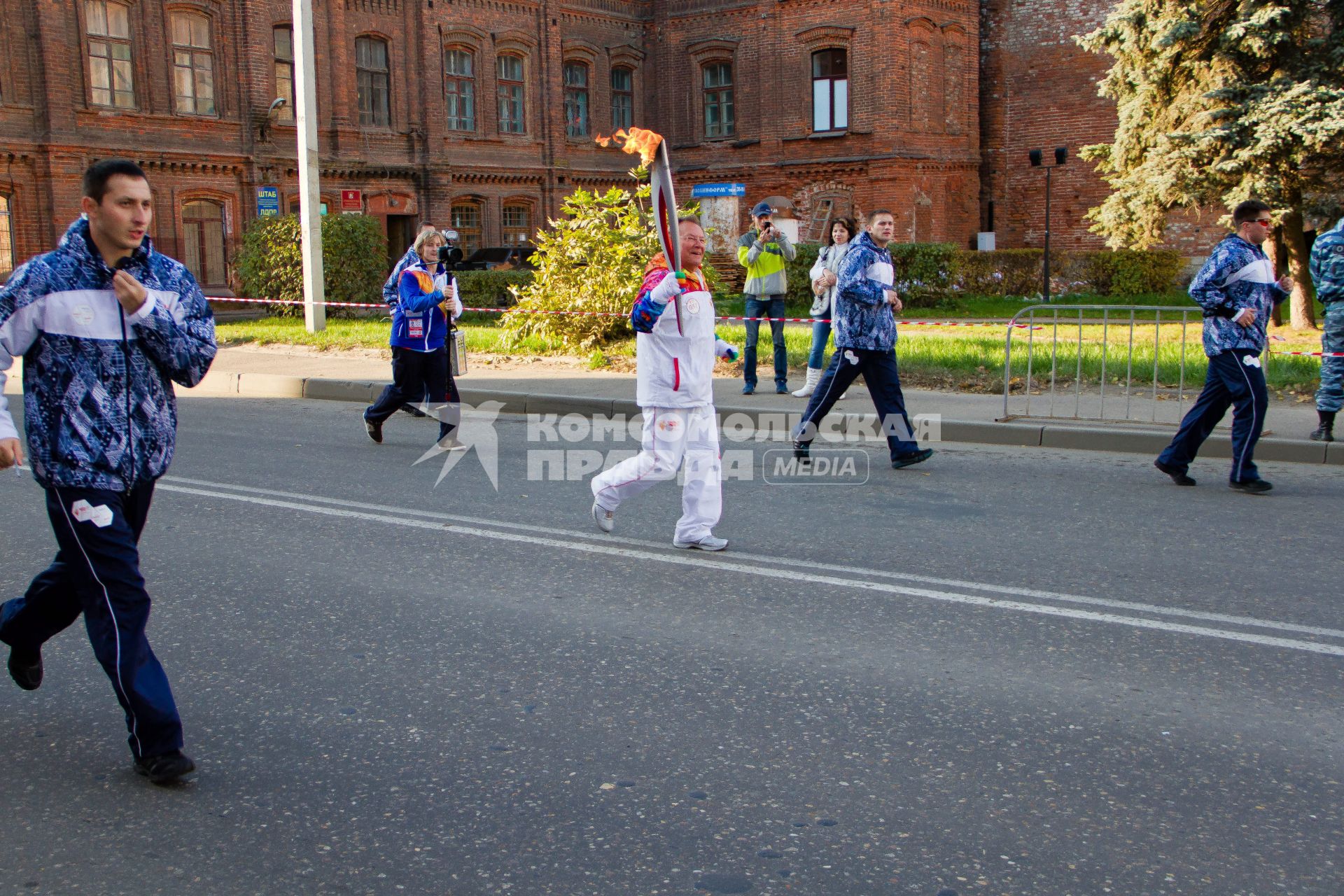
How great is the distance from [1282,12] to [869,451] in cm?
1416

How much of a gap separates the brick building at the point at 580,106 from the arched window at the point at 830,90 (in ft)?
0.18

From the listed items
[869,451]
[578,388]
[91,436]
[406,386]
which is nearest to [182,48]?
[578,388]

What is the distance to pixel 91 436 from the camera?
3.86 metres

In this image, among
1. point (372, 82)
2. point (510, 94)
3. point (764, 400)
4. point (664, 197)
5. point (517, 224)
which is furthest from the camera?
point (517, 224)

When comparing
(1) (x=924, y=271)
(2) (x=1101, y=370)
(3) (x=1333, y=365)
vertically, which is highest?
(1) (x=924, y=271)

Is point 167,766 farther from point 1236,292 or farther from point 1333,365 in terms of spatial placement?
point 1333,365

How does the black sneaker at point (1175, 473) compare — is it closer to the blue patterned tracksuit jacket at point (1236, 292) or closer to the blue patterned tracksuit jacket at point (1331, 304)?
the blue patterned tracksuit jacket at point (1236, 292)

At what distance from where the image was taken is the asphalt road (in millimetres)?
3445

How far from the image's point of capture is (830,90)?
34.3m

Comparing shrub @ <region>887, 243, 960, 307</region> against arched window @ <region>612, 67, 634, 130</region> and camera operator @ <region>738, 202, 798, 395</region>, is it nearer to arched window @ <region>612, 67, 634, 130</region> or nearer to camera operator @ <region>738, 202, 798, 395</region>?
camera operator @ <region>738, 202, 798, 395</region>

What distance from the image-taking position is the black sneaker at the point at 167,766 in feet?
12.6

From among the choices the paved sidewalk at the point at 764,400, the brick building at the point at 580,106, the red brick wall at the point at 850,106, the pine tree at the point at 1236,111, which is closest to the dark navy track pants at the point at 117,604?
the paved sidewalk at the point at 764,400

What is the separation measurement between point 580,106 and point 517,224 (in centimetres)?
408

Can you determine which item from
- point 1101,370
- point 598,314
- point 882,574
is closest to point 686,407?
point 882,574
